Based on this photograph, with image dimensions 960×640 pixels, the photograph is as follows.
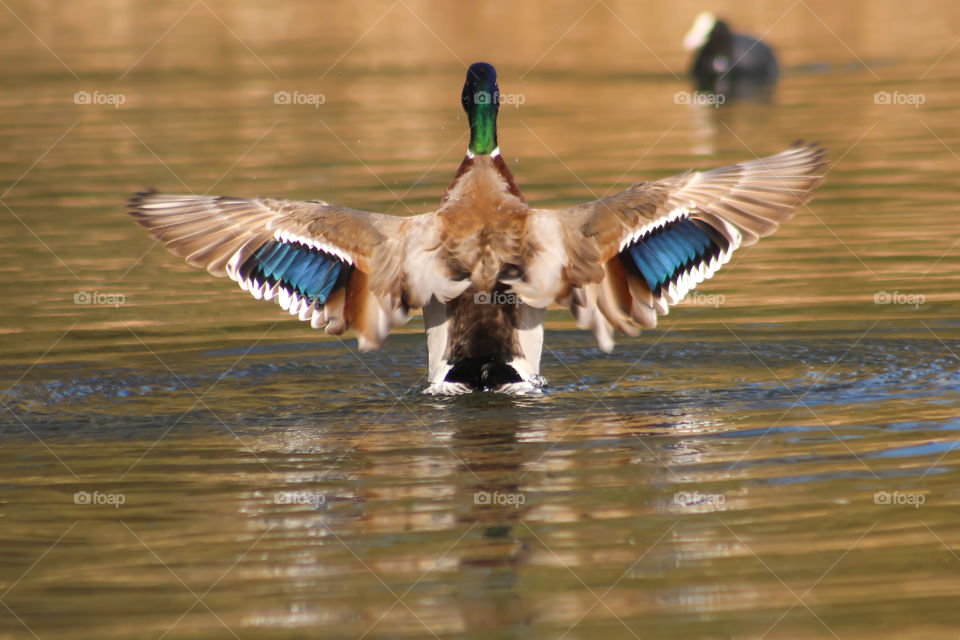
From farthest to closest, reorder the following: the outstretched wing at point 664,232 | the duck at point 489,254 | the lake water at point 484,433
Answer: the outstretched wing at point 664,232, the duck at point 489,254, the lake water at point 484,433

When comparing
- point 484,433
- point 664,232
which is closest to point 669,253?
point 664,232

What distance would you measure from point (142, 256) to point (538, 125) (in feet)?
22.0

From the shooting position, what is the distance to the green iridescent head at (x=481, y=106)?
7891 millimetres

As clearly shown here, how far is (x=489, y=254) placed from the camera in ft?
22.8

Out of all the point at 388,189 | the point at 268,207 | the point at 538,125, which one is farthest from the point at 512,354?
the point at 538,125

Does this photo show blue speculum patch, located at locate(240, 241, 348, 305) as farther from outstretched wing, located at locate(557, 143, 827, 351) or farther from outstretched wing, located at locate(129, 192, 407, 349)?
outstretched wing, located at locate(557, 143, 827, 351)

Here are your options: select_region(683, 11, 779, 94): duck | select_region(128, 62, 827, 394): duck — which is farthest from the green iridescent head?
select_region(683, 11, 779, 94): duck

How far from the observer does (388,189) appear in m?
12.7

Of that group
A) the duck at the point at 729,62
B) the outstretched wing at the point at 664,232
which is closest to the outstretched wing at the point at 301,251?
the outstretched wing at the point at 664,232

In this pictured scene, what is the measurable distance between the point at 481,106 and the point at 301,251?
1.41 metres

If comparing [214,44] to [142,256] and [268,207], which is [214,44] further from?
[268,207]

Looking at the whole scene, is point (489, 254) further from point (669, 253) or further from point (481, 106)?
point (481, 106)

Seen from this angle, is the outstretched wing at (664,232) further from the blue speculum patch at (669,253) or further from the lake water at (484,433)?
the lake water at (484,433)

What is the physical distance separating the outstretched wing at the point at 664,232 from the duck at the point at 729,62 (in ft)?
40.8
